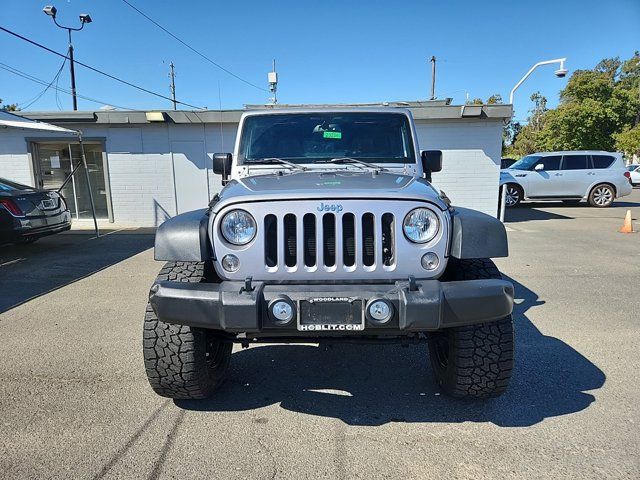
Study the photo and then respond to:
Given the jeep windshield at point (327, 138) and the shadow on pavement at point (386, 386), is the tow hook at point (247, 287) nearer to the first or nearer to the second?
the shadow on pavement at point (386, 386)

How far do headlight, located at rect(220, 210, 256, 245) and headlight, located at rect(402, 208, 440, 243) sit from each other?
0.87 metres

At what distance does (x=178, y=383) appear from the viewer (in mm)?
2715

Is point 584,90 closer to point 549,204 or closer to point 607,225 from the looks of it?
point 549,204

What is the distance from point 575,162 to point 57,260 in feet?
50.1

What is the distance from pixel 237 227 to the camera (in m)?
2.50

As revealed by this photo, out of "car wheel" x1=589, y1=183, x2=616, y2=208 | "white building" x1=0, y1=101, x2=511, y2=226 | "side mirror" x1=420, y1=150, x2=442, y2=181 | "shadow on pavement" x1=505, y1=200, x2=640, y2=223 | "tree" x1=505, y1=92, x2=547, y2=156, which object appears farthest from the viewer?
"tree" x1=505, y1=92, x2=547, y2=156

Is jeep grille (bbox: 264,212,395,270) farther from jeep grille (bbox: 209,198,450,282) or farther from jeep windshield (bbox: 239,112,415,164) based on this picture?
jeep windshield (bbox: 239,112,415,164)

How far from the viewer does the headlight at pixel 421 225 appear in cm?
245

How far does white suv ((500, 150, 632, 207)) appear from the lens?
1467 cm

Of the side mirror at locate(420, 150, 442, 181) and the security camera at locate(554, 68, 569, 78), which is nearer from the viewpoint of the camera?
the side mirror at locate(420, 150, 442, 181)

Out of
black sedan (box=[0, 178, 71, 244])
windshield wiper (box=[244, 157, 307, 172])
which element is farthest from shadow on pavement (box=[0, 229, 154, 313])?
windshield wiper (box=[244, 157, 307, 172])

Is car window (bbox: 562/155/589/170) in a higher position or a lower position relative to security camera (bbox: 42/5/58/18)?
lower

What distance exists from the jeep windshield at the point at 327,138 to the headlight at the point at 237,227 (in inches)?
47.8

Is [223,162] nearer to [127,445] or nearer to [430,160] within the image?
[430,160]
